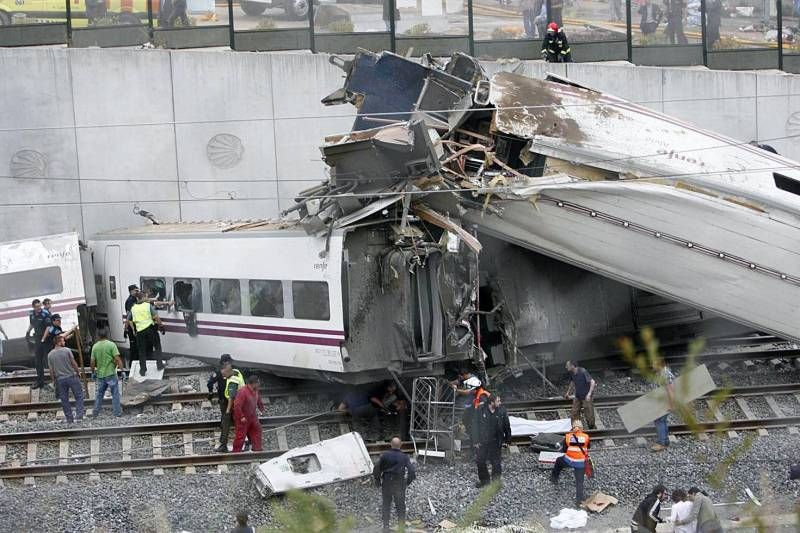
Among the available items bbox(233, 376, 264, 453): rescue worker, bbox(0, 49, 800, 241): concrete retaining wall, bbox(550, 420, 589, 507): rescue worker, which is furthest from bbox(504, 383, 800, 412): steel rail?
bbox(0, 49, 800, 241): concrete retaining wall

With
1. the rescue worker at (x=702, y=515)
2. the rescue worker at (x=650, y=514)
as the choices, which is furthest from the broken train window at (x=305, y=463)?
the rescue worker at (x=702, y=515)

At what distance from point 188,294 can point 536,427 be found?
583 centimetres

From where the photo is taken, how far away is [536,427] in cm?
1530

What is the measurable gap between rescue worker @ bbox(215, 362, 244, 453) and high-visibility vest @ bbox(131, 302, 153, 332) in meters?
3.17

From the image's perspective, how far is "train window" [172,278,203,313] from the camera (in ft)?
57.0

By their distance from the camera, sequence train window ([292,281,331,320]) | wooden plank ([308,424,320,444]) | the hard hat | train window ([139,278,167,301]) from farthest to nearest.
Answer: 1. train window ([139,278,167,301])
2. wooden plank ([308,424,320,444])
3. train window ([292,281,331,320])
4. the hard hat

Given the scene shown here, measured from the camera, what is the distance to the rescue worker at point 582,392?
15047mm

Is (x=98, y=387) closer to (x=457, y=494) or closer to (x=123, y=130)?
(x=457, y=494)

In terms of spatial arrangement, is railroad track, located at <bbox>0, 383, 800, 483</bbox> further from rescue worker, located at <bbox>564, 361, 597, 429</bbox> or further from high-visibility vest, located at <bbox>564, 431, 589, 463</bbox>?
high-visibility vest, located at <bbox>564, 431, 589, 463</bbox>

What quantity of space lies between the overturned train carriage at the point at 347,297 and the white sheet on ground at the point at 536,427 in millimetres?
1201

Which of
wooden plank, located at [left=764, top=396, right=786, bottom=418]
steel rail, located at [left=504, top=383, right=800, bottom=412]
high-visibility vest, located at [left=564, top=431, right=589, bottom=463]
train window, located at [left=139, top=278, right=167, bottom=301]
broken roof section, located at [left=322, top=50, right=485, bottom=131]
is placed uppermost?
broken roof section, located at [left=322, top=50, right=485, bottom=131]

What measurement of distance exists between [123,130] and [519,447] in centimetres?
1188

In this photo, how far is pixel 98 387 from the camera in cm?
1605

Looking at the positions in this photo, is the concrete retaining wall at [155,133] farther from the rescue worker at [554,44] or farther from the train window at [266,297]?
the train window at [266,297]
